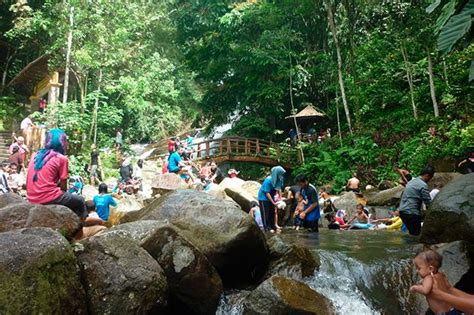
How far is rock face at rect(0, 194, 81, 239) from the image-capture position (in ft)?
17.6

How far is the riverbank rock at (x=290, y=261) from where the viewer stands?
692 cm

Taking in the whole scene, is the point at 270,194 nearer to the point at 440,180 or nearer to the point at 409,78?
the point at 440,180

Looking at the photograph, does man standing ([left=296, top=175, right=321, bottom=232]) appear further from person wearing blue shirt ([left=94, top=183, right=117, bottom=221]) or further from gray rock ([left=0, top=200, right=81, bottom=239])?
gray rock ([left=0, top=200, right=81, bottom=239])

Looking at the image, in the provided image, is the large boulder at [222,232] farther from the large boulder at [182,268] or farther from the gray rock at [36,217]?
the gray rock at [36,217]

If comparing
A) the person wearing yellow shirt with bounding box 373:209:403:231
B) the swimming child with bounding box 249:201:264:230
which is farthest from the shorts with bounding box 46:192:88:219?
the person wearing yellow shirt with bounding box 373:209:403:231

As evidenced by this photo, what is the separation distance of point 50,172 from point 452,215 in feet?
19.7

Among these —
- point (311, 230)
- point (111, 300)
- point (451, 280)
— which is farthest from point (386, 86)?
point (111, 300)

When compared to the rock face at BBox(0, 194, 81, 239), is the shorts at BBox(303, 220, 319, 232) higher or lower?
lower

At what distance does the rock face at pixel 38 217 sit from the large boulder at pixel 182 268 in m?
0.69

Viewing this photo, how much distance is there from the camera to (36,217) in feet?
18.0

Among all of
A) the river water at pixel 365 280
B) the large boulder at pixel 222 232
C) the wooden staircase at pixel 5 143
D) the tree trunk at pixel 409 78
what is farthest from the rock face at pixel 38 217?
the tree trunk at pixel 409 78

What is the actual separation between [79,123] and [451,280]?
1685 cm

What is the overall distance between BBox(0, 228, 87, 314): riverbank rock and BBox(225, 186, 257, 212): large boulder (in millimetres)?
8523

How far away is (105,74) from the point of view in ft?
81.0
